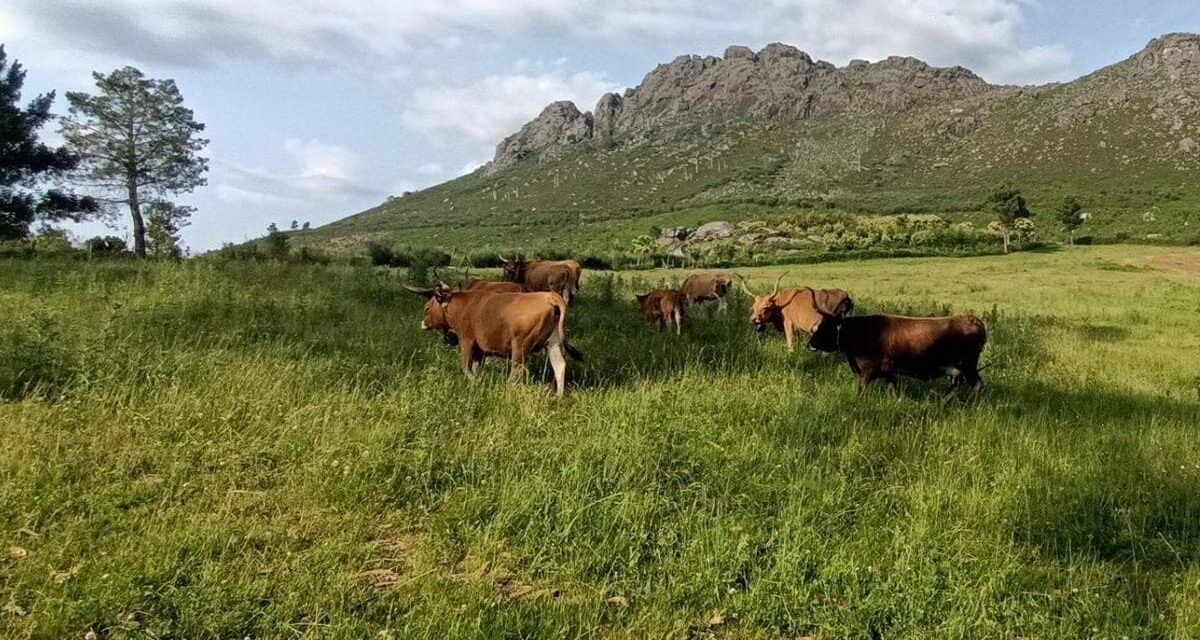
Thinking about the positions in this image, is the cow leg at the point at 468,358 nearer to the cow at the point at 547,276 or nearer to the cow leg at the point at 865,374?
the cow leg at the point at 865,374

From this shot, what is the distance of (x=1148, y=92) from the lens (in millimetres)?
129125

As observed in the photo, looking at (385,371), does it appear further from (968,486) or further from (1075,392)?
(1075,392)

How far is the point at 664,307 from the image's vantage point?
1486 cm

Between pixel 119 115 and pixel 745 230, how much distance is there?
62364mm

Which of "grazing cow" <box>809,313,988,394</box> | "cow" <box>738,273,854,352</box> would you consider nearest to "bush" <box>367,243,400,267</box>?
"cow" <box>738,273,854,352</box>

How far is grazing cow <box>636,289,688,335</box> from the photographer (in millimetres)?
14477

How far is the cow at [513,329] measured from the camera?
8.00m

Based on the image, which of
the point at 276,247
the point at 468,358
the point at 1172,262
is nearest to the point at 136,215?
the point at 276,247

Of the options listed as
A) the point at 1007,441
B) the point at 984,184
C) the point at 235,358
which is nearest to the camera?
the point at 1007,441

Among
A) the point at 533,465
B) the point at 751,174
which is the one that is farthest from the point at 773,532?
the point at 751,174

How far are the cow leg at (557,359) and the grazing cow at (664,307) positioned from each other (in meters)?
6.05

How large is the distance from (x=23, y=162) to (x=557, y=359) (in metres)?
31.9

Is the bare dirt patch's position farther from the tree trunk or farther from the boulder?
the tree trunk

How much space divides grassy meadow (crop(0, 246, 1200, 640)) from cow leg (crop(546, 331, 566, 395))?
411 millimetres
